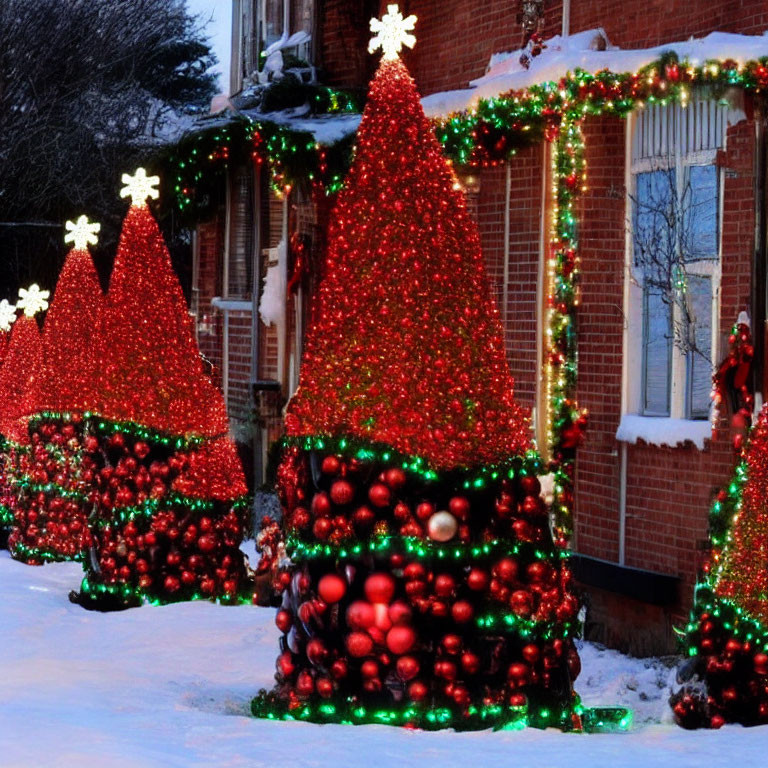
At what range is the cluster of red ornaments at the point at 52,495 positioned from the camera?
15867 millimetres

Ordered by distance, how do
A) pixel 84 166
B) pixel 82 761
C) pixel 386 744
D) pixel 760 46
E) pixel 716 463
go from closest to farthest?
pixel 82 761
pixel 386 744
pixel 760 46
pixel 716 463
pixel 84 166

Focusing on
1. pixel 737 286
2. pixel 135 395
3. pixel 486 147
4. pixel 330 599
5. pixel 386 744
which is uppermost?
pixel 486 147

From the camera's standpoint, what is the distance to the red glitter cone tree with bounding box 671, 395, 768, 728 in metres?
8.17

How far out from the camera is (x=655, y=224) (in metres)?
11.3

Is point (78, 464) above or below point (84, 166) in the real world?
below

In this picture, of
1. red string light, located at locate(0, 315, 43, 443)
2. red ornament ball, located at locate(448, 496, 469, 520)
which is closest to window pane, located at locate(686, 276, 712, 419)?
red ornament ball, located at locate(448, 496, 469, 520)

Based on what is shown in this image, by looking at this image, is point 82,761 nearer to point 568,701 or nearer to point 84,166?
point 568,701

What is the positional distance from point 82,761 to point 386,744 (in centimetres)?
139

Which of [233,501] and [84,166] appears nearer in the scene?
[233,501]

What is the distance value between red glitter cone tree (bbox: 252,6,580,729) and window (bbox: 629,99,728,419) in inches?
96.0

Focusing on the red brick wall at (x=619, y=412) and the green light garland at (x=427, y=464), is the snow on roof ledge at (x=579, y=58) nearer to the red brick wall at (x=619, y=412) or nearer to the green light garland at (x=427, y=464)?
the red brick wall at (x=619, y=412)

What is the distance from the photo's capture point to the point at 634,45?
37.8ft

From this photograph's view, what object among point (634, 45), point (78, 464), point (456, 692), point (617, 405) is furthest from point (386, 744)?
point (78, 464)

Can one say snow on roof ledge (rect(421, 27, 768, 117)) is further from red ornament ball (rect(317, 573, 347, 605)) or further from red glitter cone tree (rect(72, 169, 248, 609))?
red ornament ball (rect(317, 573, 347, 605))
